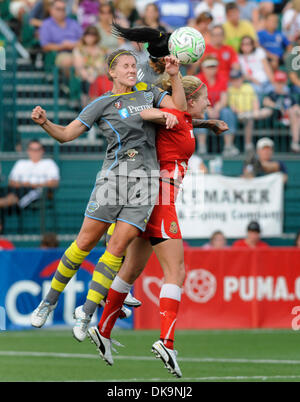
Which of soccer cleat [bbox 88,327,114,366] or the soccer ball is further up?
the soccer ball

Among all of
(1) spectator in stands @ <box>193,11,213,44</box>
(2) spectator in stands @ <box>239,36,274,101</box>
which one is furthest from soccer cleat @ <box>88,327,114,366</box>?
(2) spectator in stands @ <box>239,36,274,101</box>

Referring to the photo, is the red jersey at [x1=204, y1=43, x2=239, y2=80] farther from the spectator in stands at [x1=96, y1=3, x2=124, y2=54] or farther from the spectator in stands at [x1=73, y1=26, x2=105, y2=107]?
the spectator in stands at [x1=73, y1=26, x2=105, y2=107]

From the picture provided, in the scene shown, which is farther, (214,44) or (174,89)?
(214,44)

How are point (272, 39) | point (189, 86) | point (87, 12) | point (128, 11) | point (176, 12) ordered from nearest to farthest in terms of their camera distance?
point (189, 86) < point (176, 12) < point (128, 11) < point (87, 12) < point (272, 39)

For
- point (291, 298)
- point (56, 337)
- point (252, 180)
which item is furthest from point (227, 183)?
point (56, 337)

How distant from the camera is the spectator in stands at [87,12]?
18.5m

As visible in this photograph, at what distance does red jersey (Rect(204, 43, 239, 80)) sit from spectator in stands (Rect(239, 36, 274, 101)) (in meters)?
0.40

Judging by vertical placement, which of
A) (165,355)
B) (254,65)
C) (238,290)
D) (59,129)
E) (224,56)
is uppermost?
(224,56)

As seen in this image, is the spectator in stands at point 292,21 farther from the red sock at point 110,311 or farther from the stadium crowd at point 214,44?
the red sock at point 110,311

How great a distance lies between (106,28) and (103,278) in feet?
33.6

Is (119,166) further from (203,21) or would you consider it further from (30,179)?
(203,21)

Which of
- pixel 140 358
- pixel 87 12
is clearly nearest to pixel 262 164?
pixel 87 12

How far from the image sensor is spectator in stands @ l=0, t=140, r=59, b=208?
1589cm

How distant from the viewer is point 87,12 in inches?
734
